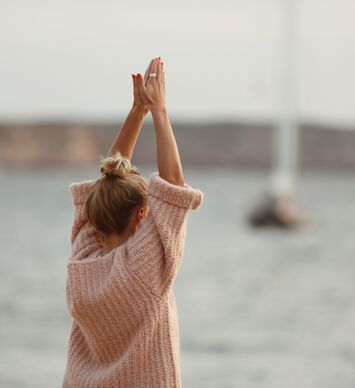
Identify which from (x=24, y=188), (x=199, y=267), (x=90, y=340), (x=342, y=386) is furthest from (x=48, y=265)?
(x=24, y=188)

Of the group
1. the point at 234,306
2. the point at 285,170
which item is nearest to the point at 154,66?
the point at 234,306

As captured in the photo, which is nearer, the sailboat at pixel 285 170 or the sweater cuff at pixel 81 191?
the sweater cuff at pixel 81 191

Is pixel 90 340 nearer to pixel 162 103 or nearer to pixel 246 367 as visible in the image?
pixel 162 103

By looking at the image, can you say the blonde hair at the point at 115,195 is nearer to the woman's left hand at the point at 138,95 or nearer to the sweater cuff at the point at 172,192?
the sweater cuff at the point at 172,192

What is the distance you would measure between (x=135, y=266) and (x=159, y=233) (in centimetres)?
10

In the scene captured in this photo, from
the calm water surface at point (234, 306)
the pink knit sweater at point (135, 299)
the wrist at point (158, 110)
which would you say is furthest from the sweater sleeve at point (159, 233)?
the calm water surface at point (234, 306)

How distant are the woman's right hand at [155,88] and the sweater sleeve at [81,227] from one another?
0.90ft

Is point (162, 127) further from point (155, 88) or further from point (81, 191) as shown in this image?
point (81, 191)

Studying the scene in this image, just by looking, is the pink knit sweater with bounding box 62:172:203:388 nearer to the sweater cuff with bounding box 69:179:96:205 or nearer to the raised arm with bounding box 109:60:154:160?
the sweater cuff with bounding box 69:179:96:205

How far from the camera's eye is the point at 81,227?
302cm

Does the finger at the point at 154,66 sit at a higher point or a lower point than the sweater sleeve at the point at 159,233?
higher

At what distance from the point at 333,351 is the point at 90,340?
28.2 feet

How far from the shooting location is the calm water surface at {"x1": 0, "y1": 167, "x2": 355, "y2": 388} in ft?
31.7

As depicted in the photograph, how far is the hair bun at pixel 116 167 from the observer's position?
2.80 metres
